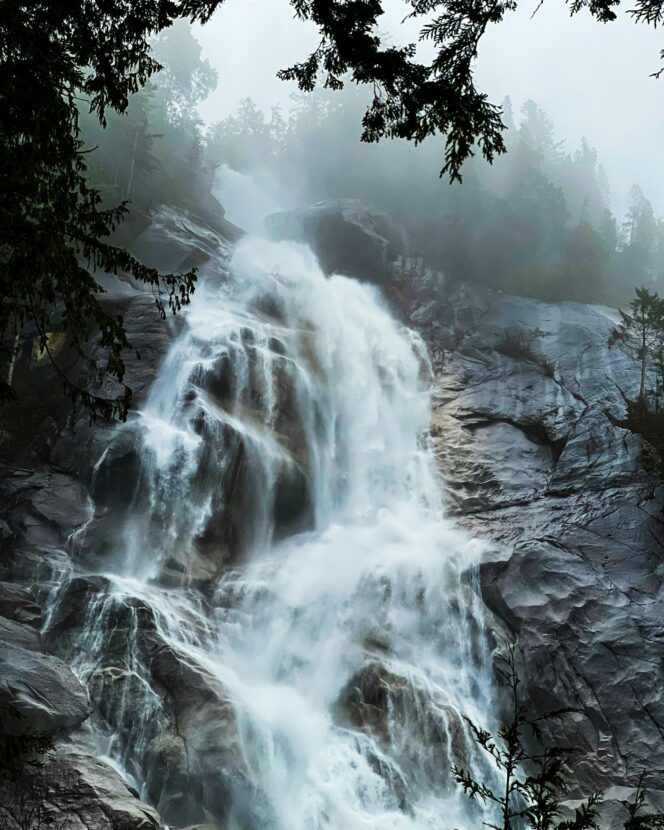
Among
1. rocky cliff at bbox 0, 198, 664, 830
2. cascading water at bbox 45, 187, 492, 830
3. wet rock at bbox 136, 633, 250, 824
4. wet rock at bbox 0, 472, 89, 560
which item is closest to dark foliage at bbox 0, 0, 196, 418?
rocky cliff at bbox 0, 198, 664, 830

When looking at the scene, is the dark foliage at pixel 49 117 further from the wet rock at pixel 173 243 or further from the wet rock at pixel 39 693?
the wet rock at pixel 173 243

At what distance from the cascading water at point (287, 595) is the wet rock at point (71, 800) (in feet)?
6.77

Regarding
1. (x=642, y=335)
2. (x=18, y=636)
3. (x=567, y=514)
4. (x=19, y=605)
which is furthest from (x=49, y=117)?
(x=642, y=335)

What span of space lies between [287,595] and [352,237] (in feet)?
77.0

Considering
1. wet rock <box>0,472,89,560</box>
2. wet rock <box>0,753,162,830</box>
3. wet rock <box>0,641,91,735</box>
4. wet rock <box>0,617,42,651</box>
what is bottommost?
wet rock <box>0,753,162,830</box>

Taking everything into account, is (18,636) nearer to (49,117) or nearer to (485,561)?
(49,117)

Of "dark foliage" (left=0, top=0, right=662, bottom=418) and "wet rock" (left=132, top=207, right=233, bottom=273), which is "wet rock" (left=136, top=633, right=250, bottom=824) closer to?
"dark foliage" (left=0, top=0, right=662, bottom=418)

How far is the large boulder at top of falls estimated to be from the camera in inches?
1374

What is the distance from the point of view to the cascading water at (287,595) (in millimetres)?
12117

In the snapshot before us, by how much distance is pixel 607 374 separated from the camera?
81.9 ft

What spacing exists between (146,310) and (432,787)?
17152 millimetres

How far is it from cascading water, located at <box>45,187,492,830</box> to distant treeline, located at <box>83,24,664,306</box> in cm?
1141

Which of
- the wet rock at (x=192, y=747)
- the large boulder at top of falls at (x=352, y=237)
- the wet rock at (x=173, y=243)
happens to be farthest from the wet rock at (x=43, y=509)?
the large boulder at top of falls at (x=352, y=237)

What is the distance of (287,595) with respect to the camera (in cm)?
1680
